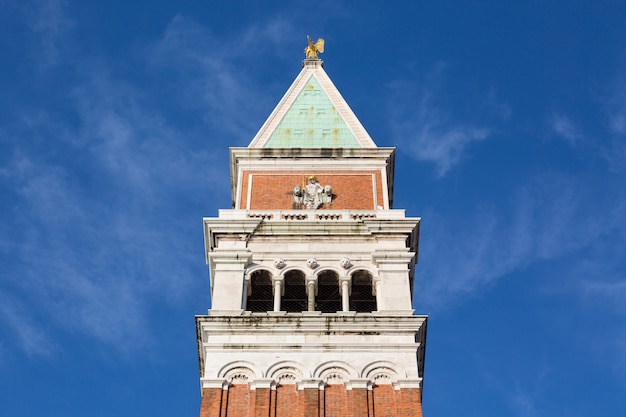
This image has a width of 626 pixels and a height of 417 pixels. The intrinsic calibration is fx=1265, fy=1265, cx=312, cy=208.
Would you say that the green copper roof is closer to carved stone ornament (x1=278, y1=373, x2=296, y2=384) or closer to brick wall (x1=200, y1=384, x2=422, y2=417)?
carved stone ornament (x1=278, y1=373, x2=296, y2=384)

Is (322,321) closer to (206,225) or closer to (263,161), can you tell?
(206,225)

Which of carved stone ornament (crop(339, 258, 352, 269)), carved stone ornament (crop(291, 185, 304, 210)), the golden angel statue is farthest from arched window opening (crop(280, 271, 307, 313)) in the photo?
the golden angel statue

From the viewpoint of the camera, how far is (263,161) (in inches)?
2212

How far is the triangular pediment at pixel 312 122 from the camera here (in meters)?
57.8

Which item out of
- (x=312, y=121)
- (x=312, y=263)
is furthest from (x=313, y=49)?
(x=312, y=263)

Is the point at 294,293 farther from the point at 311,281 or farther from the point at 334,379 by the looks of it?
the point at 334,379

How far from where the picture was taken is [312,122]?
59719 mm

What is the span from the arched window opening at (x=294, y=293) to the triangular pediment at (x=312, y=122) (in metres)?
9.57

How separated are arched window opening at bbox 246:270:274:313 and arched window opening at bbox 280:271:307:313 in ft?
1.98

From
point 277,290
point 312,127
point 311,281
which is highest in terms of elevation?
point 312,127

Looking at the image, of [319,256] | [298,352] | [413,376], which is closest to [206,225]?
[319,256]

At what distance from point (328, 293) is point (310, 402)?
25.4 ft

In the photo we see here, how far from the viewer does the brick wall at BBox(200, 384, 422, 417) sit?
139 feet

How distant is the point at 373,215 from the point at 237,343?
964 cm
